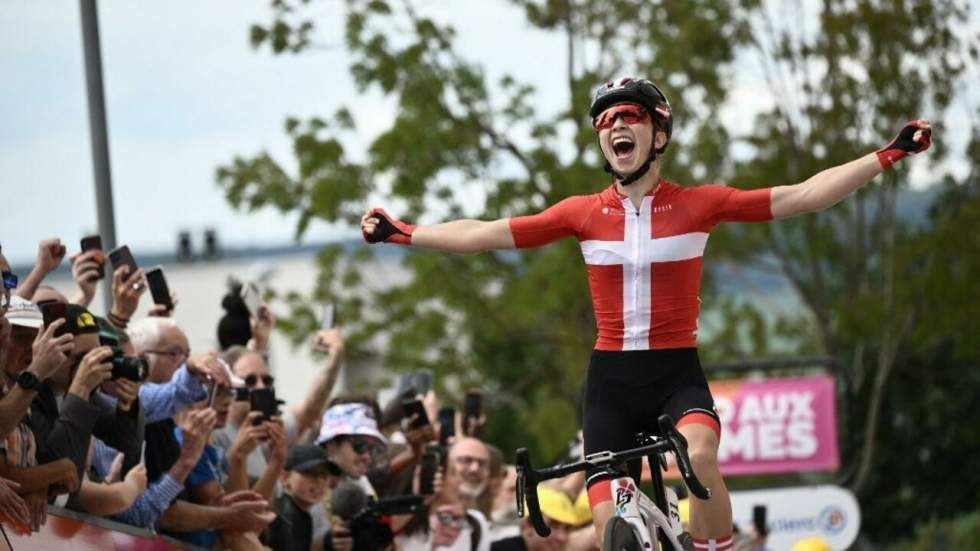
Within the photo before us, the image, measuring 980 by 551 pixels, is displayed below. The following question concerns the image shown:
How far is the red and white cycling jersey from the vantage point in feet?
34.4

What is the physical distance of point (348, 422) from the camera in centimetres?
1305

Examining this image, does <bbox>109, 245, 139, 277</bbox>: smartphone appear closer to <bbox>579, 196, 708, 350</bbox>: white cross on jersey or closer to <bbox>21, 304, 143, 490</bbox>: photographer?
<bbox>21, 304, 143, 490</bbox>: photographer

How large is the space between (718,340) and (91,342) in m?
27.0

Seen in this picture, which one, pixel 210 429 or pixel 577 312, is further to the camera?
pixel 577 312

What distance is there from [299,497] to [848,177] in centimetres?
387

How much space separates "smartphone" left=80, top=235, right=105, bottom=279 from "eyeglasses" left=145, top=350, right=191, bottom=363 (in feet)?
3.26

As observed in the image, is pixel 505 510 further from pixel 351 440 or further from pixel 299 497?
pixel 299 497

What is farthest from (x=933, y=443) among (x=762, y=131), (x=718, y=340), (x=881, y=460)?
(x=762, y=131)

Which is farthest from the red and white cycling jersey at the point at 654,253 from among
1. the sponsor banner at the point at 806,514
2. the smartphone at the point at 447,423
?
the sponsor banner at the point at 806,514

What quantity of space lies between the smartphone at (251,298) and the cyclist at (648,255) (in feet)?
12.3

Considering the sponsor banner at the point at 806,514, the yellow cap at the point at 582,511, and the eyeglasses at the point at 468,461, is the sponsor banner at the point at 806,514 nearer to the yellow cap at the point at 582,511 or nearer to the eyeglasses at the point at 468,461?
the yellow cap at the point at 582,511

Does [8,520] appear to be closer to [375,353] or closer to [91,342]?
[91,342]

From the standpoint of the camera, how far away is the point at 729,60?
109 feet

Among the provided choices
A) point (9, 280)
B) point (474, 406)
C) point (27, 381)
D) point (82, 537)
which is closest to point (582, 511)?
point (474, 406)
